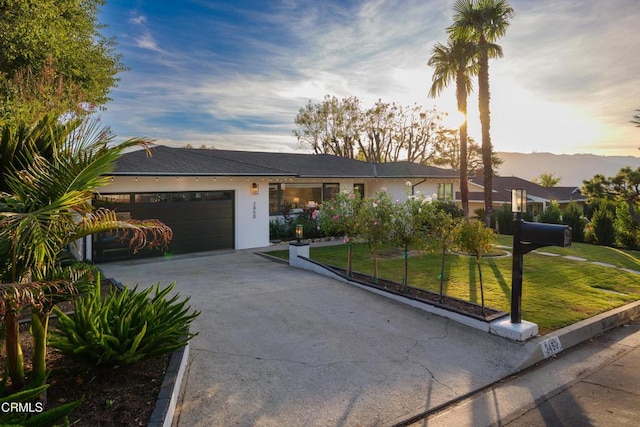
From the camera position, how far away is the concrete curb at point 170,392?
3246 mm

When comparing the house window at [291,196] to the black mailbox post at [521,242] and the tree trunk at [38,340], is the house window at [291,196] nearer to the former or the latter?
the black mailbox post at [521,242]

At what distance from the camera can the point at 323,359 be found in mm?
5043

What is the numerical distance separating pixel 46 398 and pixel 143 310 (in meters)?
1.16

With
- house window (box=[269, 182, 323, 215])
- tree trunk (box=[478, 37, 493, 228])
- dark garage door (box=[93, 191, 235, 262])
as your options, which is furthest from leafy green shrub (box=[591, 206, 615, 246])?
dark garage door (box=[93, 191, 235, 262])

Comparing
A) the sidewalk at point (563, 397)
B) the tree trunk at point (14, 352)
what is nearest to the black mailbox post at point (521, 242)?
the sidewalk at point (563, 397)

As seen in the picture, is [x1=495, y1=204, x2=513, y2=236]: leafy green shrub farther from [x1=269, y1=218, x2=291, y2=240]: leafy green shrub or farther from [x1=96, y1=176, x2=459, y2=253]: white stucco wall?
[x1=96, y1=176, x2=459, y2=253]: white stucco wall

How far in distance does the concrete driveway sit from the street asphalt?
0.01m

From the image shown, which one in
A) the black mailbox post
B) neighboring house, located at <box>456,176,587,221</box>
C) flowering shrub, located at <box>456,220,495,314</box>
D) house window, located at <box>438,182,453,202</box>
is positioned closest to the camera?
the black mailbox post

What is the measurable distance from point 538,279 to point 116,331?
9.64 metres

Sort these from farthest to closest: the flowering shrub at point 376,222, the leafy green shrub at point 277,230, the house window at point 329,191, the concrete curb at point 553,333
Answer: the house window at point 329,191 < the leafy green shrub at point 277,230 < the flowering shrub at point 376,222 < the concrete curb at point 553,333

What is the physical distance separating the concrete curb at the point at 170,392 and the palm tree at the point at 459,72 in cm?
1519

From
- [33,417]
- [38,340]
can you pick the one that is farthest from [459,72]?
[33,417]

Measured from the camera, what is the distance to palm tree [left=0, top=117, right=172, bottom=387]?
291cm

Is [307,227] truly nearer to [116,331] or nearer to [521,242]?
[521,242]
